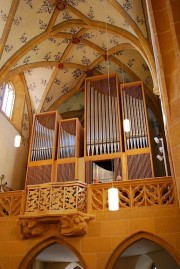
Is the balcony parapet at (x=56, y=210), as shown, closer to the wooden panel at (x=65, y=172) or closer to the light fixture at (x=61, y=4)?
the wooden panel at (x=65, y=172)

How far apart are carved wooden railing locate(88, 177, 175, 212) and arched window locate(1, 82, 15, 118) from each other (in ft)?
17.2

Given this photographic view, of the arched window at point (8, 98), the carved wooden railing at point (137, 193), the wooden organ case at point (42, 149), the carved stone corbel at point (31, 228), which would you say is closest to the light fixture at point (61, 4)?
the arched window at point (8, 98)

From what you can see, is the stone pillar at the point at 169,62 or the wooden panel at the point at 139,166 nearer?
the stone pillar at the point at 169,62

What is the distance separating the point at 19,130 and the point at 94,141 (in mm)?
3145

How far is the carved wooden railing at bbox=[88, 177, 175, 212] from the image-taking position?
288 inches

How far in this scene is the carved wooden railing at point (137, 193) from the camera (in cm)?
731

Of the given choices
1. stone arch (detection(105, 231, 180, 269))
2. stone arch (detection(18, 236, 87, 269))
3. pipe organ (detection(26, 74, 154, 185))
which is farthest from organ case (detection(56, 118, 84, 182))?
stone arch (detection(105, 231, 180, 269))

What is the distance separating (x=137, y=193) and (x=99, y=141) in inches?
128

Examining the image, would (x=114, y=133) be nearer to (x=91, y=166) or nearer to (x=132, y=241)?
(x=91, y=166)

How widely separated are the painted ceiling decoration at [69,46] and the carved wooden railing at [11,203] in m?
4.07

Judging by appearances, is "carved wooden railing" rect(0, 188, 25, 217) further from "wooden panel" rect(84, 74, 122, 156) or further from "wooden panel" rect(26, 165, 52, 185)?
"wooden panel" rect(84, 74, 122, 156)

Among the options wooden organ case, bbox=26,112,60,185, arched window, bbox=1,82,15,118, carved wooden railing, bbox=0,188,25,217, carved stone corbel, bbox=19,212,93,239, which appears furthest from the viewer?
arched window, bbox=1,82,15,118

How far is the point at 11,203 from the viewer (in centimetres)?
814

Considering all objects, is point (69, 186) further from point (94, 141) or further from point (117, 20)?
point (117, 20)
